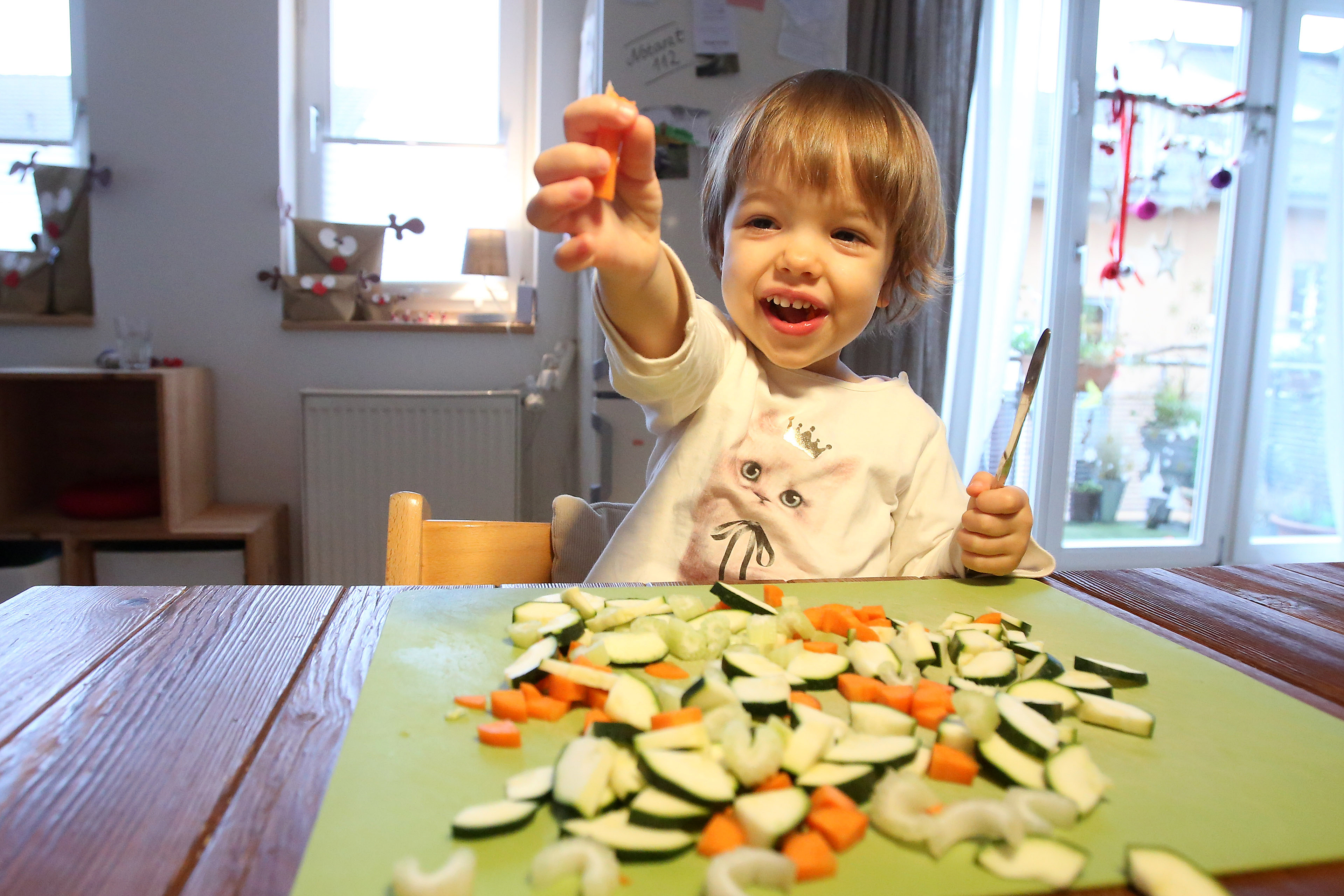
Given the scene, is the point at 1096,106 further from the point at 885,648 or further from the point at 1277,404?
the point at 885,648

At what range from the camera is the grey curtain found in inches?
103

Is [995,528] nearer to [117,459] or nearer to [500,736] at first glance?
[500,736]

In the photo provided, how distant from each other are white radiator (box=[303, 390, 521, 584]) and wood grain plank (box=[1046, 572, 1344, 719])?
1901 millimetres

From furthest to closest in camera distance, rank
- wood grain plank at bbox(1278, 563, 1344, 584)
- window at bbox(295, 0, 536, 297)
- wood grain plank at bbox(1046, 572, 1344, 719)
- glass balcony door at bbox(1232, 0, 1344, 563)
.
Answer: glass balcony door at bbox(1232, 0, 1344, 563) < window at bbox(295, 0, 536, 297) < wood grain plank at bbox(1278, 563, 1344, 584) < wood grain plank at bbox(1046, 572, 1344, 719)

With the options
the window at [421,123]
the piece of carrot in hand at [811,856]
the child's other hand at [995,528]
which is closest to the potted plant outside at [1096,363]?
the window at [421,123]

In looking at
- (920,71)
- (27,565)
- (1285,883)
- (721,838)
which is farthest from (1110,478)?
(27,565)

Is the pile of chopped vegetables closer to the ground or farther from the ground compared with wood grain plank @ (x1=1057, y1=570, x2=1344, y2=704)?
farther from the ground

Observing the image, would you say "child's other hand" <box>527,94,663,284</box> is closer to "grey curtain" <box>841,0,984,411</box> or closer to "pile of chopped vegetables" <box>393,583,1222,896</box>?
"pile of chopped vegetables" <box>393,583,1222,896</box>

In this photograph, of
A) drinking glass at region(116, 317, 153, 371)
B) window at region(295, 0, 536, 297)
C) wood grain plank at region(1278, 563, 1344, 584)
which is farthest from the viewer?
window at region(295, 0, 536, 297)

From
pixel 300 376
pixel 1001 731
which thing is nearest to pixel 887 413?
pixel 1001 731

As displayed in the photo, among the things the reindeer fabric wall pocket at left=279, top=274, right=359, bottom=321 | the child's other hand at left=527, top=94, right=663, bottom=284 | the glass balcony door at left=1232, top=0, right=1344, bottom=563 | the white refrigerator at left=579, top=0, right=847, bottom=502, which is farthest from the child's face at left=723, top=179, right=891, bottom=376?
the glass balcony door at left=1232, top=0, right=1344, bottom=563

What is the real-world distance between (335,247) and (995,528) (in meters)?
2.33

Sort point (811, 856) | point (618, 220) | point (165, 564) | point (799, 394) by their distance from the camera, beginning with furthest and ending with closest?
1. point (165, 564)
2. point (799, 394)
3. point (618, 220)
4. point (811, 856)

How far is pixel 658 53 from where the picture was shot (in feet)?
Result: 6.88
